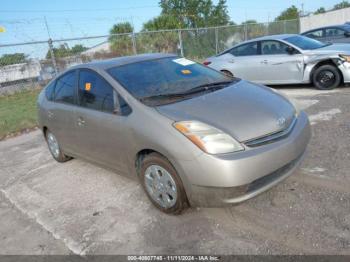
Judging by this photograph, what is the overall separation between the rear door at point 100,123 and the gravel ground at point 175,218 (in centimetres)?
49

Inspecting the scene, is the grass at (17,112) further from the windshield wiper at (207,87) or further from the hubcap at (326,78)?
the hubcap at (326,78)

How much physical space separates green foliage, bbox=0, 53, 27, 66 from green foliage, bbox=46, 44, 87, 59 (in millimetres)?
983

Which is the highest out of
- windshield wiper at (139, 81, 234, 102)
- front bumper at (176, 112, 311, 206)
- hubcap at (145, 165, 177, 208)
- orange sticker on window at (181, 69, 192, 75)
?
orange sticker on window at (181, 69, 192, 75)

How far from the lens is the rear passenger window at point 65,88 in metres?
4.82

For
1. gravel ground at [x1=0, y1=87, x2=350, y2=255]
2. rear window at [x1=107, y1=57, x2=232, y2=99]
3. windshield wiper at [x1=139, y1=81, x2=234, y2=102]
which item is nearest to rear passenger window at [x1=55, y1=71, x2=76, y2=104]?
rear window at [x1=107, y1=57, x2=232, y2=99]

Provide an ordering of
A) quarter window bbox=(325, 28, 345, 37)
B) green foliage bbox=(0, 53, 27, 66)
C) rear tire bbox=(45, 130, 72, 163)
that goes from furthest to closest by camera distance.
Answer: green foliage bbox=(0, 53, 27, 66) → quarter window bbox=(325, 28, 345, 37) → rear tire bbox=(45, 130, 72, 163)

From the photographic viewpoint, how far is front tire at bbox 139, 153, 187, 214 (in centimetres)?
334

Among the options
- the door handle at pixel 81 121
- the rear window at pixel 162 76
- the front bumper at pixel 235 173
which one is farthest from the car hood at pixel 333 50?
the door handle at pixel 81 121

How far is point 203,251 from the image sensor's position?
2.98 m

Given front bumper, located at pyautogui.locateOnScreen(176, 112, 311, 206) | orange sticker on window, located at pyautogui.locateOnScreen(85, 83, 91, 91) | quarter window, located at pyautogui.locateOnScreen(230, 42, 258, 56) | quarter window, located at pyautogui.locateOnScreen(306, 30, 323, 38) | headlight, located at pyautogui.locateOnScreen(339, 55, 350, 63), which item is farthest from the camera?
quarter window, located at pyautogui.locateOnScreen(306, 30, 323, 38)

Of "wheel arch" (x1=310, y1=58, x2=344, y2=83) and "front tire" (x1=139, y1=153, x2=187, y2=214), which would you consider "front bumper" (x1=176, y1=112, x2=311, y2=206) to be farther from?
"wheel arch" (x1=310, y1=58, x2=344, y2=83)

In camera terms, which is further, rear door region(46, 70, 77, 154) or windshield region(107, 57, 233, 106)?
rear door region(46, 70, 77, 154)

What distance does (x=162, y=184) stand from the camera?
11.5 ft

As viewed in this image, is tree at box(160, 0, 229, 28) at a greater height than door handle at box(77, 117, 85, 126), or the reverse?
tree at box(160, 0, 229, 28)
